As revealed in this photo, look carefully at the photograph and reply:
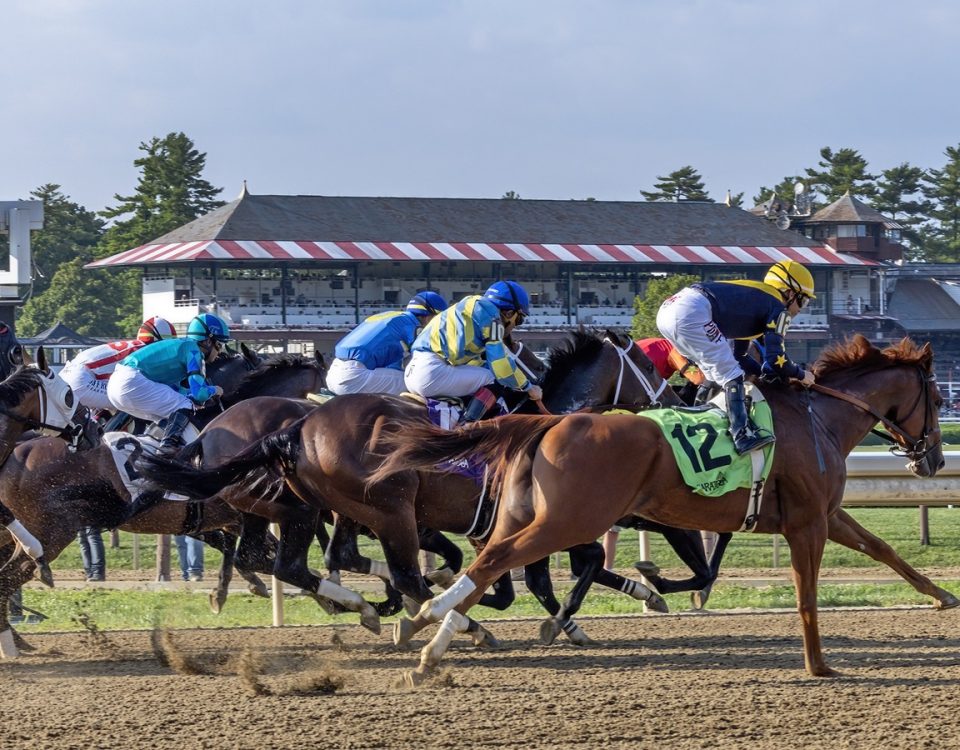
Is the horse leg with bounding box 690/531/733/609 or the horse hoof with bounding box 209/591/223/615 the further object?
the horse hoof with bounding box 209/591/223/615

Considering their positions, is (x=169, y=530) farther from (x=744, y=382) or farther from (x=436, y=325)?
(x=744, y=382)

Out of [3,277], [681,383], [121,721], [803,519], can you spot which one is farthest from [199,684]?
[3,277]

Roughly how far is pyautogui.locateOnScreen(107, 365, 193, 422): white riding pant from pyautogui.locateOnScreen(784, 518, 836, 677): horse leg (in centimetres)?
413

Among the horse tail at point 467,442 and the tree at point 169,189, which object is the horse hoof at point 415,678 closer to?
the horse tail at point 467,442

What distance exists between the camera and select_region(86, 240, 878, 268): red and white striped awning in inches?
1678

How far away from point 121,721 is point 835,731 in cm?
279

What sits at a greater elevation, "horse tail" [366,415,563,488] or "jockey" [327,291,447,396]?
"jockey" [327,291,447,396]

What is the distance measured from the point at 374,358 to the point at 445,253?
36.1 metres

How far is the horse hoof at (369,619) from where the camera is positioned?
24.9 feet

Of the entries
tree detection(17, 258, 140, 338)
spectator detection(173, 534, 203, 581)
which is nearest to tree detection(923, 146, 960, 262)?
tree detection(17, 258, 140, 338)

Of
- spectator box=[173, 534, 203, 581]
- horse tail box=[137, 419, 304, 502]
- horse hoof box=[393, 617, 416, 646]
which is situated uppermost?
horse tail box=[137, 419, 304, 502]

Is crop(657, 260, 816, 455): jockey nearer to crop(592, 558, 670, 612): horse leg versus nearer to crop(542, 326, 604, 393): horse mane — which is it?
crop(542, 326, 604, 393): horse mane

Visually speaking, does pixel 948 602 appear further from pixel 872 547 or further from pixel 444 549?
pixel 444 549

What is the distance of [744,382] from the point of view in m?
6.64
